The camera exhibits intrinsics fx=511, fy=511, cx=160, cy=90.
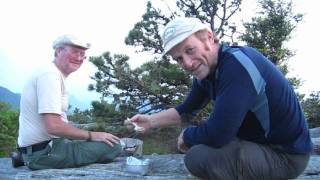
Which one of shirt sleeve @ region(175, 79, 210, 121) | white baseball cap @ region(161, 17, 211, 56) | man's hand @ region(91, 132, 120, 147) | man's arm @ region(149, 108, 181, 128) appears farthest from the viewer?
man's hand @ region(91, 132, 120, 147)

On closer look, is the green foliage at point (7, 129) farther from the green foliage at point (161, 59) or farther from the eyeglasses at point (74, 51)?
the eyeglasses at point (74, 51)

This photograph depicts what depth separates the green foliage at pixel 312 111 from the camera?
1117cm

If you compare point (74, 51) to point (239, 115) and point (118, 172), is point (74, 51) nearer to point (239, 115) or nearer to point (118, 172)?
point (118, 172)

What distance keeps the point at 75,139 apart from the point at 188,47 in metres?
1.83

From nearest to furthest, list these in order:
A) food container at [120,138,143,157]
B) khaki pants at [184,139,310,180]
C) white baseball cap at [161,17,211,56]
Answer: white baseball cap at [161,17,211,56]
khaki pants at [184,139,310,180]
food container at [120,138,143,157]

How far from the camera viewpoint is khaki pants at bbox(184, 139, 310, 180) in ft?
10.8

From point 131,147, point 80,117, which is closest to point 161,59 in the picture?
point 80,117

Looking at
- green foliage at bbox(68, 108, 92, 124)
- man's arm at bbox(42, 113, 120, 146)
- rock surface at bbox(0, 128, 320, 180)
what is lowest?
rock surface at bbox(0, 128, 320, 180)

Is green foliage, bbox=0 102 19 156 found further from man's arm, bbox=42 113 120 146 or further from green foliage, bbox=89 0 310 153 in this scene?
man's arm, bbox=42 113 120 146

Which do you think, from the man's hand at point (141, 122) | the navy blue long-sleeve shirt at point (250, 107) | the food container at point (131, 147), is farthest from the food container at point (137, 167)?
the navy blue long-sleeve shirt at point (250, 107)

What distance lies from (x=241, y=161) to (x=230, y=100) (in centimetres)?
51

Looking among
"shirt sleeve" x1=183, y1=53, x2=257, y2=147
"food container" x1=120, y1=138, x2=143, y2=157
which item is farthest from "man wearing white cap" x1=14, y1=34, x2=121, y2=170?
"shirt sleeve" x1=183, y1=53, x2=257, y2=147

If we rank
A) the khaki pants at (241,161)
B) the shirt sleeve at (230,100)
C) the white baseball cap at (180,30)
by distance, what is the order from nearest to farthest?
the shirt sleeve at (230,100) < the white baseball cap at (180,30) < the khaki pants at (241,161)

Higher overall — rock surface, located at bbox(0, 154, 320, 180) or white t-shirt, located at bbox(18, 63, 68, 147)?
white t-shirt, located at bbox(18, 63, 68, 147)
